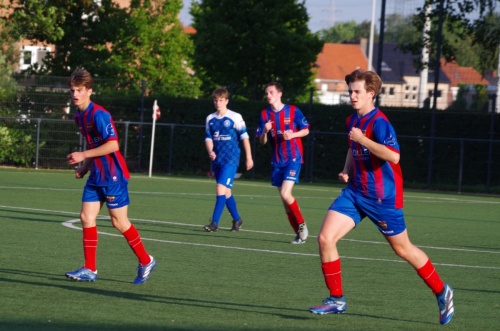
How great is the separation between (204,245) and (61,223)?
2.85 meters

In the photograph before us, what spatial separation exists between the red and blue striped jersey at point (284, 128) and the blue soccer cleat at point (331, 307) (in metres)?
5.97

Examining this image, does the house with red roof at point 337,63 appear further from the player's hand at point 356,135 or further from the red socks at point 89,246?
the player's hand at point 356,135

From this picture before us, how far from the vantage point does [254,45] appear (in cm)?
3922

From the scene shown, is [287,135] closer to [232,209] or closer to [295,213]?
[295,213]

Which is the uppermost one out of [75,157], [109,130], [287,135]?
[109,130]

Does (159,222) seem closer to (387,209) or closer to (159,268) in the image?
(159,268)

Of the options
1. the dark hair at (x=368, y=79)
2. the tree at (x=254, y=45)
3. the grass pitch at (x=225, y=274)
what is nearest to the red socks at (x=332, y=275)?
the grass pitch at (x=225, y=274)

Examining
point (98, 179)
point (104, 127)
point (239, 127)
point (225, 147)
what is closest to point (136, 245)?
point (98, 179)

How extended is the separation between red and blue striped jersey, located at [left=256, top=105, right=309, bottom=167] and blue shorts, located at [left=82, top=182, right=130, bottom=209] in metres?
4.75

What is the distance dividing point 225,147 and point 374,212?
6.94 metres

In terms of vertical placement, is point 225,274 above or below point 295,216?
below

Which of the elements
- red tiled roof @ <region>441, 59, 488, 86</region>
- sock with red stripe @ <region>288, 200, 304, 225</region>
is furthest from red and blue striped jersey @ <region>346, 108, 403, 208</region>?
red tiled roof @ <region>441, 59, 488, 86</region>

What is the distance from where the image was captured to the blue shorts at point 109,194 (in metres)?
9.13

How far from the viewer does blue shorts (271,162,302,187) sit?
13.7 m
